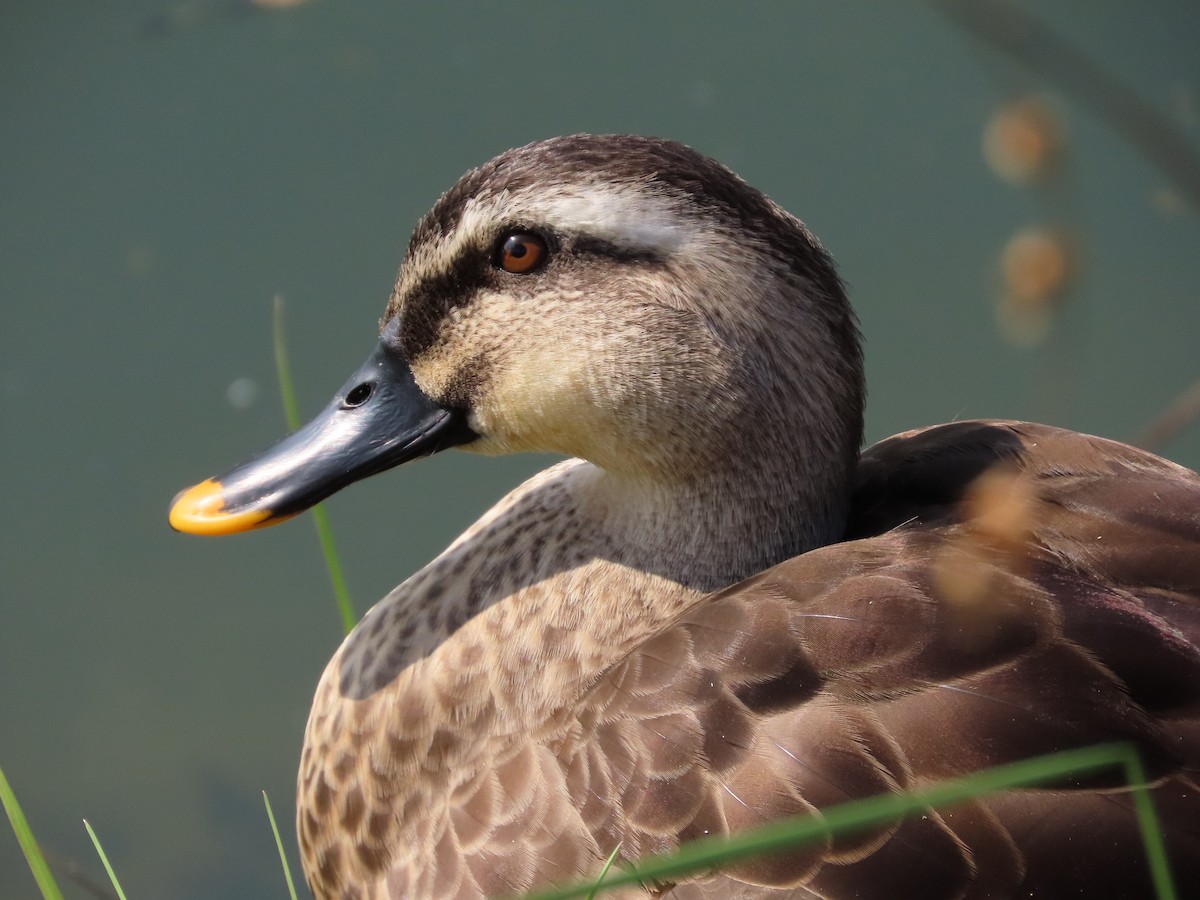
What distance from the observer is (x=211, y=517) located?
1591mm

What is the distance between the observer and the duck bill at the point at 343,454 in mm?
1594

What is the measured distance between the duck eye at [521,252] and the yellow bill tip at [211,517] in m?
0.46

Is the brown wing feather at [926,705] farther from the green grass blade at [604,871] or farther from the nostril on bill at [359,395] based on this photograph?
the nostril on bill at [359,395]

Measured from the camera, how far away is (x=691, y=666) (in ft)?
4.47

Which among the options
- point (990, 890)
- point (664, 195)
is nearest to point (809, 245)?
point (664, 195)

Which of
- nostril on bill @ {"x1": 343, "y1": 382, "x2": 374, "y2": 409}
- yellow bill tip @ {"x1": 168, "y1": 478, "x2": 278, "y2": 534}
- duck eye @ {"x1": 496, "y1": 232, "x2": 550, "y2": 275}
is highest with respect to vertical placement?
duck eye @ {"x1": 496, "y1": 232, "x2": 550, "y2": 275}

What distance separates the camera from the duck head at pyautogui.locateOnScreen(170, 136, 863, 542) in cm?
145

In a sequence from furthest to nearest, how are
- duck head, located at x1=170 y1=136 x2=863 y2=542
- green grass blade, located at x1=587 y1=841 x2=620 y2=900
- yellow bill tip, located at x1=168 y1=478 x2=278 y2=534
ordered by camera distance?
yellow bill tip, located at x1=168 y1=478 x2=278 y2=534, duck head, located at x1=170 y1=136 x2=863 y2=542, green grass blade, located at x1=587 y1=841 x2=620 y2=900

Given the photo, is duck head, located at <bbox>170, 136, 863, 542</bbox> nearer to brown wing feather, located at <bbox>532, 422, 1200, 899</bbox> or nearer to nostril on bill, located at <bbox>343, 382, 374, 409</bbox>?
nostril on bill, located at <bbox>343, 382, 374, 409</bbox>

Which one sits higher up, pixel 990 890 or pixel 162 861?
pixel 990 890

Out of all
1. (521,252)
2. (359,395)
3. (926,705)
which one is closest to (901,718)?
(926,705)

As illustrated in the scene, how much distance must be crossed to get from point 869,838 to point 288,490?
0.85 metres

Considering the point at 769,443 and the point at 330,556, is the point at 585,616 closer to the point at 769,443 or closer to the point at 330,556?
the point at 769,443

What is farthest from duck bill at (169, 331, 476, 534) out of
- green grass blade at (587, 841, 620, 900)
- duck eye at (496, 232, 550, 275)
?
green grass blade at (587, 841, 620, 900)
